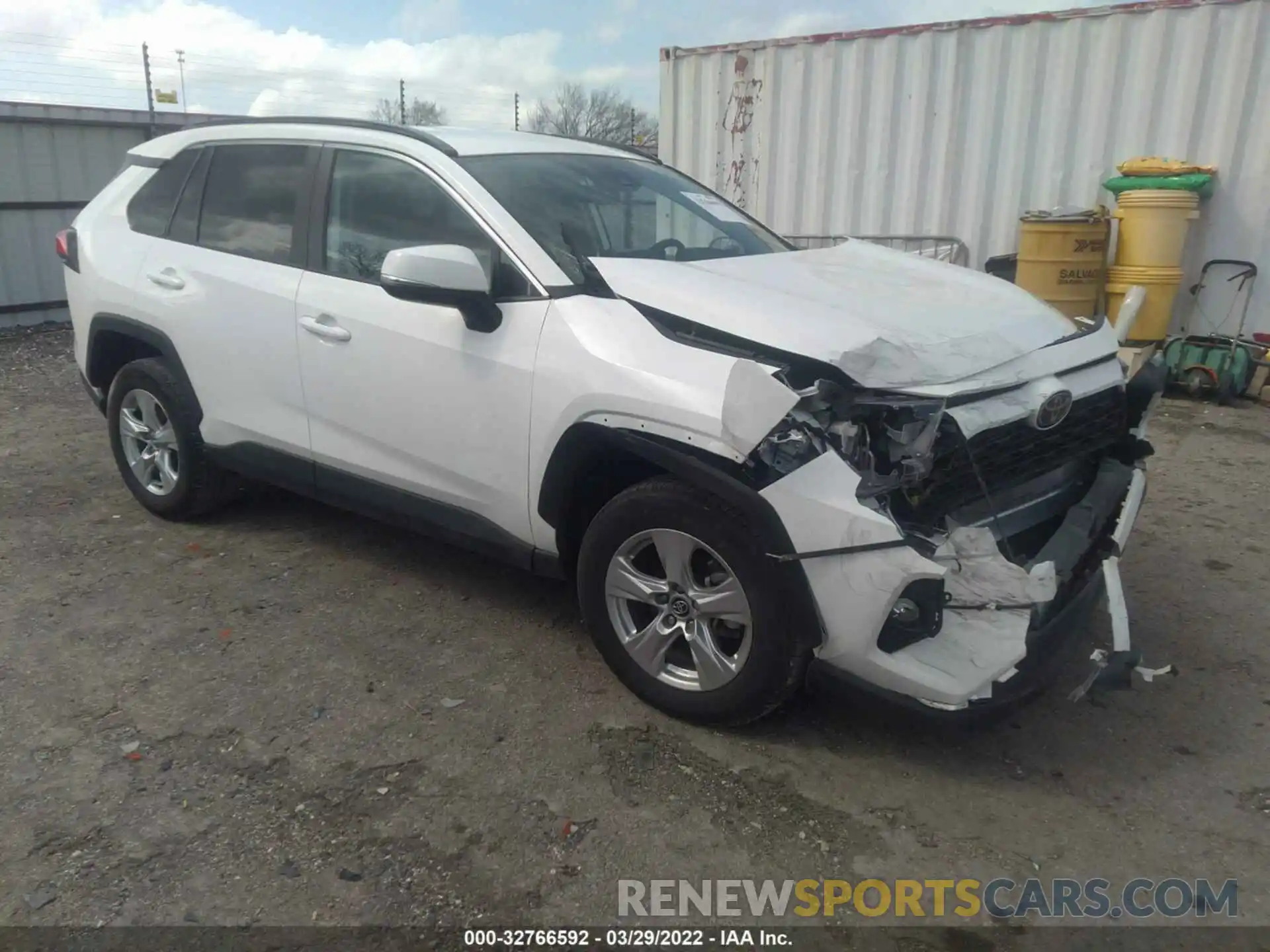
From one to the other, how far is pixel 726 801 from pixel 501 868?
648mm

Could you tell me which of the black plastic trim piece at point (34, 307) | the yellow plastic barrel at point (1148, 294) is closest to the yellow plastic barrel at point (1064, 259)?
the yellow plastic barrel at point (1148, 294)

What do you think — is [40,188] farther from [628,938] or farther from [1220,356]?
[1220,356]

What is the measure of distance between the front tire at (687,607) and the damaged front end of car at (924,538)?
144 mm

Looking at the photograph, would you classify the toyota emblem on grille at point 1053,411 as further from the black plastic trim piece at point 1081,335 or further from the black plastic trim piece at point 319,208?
the black plastic trim piece at point 319,208

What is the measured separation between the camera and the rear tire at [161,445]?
436 cm

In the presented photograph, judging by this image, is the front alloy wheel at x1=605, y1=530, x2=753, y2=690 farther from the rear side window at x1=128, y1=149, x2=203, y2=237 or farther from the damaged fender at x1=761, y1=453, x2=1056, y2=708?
the rear side window at x1=128, y1=149, x2=203, y2=237

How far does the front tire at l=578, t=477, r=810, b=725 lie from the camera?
2.75 metres

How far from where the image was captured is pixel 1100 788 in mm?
2834

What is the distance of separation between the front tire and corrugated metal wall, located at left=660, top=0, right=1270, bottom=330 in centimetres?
654

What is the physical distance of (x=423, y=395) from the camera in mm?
3393

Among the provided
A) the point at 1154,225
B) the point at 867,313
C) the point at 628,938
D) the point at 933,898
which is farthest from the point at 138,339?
→ the point at 1154,225

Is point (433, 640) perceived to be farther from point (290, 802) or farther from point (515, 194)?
point (515, 194)

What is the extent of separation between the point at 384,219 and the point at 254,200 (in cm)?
81

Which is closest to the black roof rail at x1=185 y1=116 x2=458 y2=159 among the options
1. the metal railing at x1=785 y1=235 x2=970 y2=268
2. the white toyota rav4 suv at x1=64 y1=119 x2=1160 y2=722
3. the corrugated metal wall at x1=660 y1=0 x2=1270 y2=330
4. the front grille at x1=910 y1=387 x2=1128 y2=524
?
the white toyota rav4 suv at x1=64 y1=119 x2=1160 y2=722
